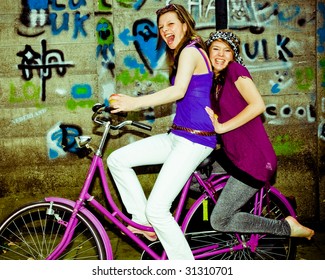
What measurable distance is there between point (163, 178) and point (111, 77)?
7.44ft

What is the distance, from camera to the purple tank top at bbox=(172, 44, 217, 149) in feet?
11.1

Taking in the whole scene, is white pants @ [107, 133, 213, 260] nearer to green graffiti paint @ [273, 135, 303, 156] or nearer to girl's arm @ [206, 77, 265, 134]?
girl's arm @ [206, 77, 265, 134]

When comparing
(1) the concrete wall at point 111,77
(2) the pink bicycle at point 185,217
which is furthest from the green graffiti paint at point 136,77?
(2) the pink bicycle at point 185,217

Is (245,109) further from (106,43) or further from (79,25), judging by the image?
(79,25)

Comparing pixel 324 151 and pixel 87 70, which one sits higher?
pixel 87 70

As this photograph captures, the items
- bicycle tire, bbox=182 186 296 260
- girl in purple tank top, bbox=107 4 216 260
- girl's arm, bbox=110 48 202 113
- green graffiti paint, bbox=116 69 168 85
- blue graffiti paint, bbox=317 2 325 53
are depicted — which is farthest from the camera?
green graffiti paint, bbox=116 69 168 85

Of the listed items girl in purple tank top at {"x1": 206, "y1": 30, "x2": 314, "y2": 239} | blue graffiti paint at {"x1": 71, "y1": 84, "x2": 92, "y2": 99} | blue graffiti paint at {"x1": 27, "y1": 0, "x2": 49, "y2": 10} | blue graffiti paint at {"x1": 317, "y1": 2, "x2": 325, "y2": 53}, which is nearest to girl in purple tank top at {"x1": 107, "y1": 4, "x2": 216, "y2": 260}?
girl in purple tank top at {"x1": 206, "y1": 30, "x2": 314, "y2": 239}

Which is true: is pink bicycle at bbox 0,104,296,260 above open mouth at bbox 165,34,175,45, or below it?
below

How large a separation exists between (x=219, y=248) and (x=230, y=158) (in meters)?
0.82

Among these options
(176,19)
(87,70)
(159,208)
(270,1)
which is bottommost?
(159,208)

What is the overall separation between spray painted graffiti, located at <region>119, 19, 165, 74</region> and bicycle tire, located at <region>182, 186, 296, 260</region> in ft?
6.69
